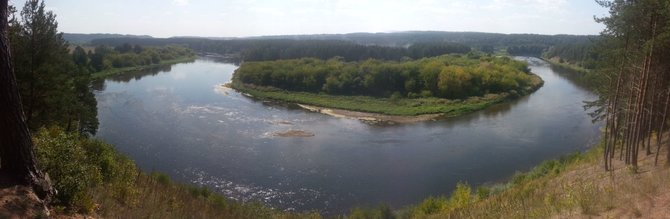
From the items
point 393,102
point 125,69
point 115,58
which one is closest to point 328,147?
point 393,102

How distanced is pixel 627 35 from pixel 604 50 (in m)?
1.51

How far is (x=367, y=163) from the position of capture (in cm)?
3055

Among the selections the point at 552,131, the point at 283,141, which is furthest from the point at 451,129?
the point at 283,141

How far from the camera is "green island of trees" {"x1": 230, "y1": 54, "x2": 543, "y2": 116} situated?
55.4 meters

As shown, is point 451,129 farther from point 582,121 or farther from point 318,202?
point 318,202

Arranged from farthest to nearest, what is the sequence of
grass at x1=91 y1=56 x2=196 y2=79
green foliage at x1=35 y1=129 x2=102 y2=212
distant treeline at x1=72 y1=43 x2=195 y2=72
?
distant treeline at x1=72 y1=43 x2=195 y2=72 → grass at x1=91 y1=56 x2=196 y2=79 → green foliage at x1=35 y1=129 x2=102 y2=212

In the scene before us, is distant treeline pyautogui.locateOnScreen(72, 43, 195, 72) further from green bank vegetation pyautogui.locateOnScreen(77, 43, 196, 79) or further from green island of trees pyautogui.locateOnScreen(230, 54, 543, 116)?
green island of trees pyautogui.locateOnScreen(230, 54, 543, 116)

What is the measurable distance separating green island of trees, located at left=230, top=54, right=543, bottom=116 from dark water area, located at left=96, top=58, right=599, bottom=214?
216 inches

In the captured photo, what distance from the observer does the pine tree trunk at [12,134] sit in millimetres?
6637

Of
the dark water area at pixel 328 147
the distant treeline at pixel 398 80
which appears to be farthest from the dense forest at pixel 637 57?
the distant treeline at pixel 398 80

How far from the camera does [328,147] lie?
1366 inches

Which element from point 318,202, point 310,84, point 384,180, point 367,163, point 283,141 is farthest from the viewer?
point 310,84

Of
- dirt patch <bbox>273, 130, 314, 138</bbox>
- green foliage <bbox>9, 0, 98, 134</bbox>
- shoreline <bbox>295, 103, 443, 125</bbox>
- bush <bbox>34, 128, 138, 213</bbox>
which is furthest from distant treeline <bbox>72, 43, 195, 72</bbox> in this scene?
bush <bbox>34, 128, 138, 213</bbox>

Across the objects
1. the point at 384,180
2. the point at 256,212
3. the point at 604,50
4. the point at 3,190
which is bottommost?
the point at 384,180
